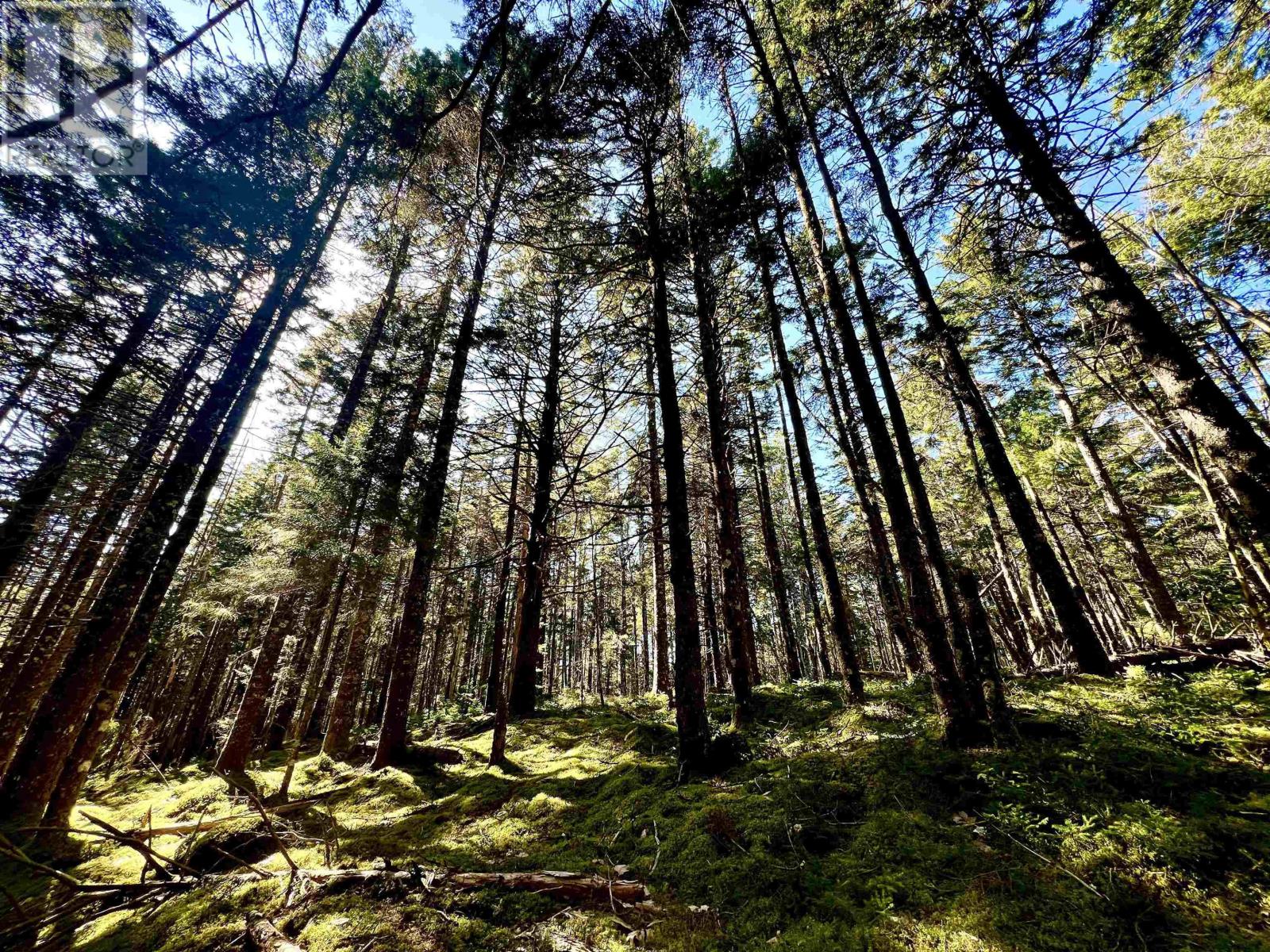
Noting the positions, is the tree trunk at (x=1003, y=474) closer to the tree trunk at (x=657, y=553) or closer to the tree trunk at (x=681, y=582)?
the tree trunk at (x=681, y=582)

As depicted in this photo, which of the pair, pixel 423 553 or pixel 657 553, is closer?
pixel 423 553

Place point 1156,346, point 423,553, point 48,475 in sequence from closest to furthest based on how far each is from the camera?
point 48,475 → point 1156,346 → point 423,553

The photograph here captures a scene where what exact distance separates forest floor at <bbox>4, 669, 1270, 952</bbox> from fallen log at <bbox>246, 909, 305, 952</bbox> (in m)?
0.07

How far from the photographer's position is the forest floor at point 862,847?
2807 mm

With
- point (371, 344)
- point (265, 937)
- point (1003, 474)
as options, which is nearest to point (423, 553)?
point (265, 937)

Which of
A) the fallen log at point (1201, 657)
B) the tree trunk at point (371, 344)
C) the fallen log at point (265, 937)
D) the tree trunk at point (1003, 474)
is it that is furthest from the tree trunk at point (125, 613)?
the fallen log at point (1201, 657)

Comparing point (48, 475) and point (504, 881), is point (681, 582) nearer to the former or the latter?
point (504, 881)

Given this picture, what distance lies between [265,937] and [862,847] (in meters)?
4.78

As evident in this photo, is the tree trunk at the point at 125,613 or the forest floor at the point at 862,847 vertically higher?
the tree trunk at the point at 125,613

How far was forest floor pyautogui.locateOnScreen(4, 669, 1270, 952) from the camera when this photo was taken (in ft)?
9.21

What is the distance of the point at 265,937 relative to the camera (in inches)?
131

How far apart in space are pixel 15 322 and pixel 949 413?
17.9 m

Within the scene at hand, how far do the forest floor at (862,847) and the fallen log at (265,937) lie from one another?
0.25ft

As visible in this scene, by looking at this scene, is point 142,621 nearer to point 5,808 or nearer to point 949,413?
point 5,808
